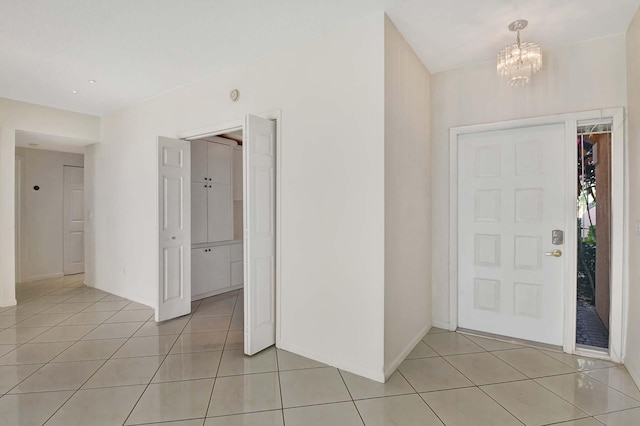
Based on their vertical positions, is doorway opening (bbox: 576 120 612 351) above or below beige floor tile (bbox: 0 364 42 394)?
above

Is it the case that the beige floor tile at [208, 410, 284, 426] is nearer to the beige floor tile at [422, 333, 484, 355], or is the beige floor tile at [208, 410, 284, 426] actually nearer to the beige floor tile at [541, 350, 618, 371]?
the beige floor tile at [422, 333, 484, 355]

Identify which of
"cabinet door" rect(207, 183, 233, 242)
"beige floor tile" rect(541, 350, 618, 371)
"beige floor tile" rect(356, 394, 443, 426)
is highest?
"cabinet door" rect(207, 183, 233, 242)

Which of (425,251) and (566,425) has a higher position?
(425,251)


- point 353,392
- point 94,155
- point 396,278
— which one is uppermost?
point 94,155

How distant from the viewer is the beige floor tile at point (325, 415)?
193 cm

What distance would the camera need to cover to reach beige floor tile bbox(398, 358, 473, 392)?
7.63ft

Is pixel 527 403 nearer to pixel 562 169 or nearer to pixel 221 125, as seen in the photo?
pixel 562 169

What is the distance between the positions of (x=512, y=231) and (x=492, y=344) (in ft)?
3.48

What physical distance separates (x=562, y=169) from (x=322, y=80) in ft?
7.27

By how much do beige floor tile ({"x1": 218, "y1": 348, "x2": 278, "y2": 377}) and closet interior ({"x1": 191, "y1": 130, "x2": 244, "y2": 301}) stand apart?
1.90m

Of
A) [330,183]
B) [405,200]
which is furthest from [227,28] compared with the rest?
[405,200]

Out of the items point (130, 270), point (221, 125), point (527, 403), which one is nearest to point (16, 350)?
point (130, 270)

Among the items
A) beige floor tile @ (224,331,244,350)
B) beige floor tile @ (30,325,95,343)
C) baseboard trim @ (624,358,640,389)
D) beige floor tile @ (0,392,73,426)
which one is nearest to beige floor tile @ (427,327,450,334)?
baseboard trim @ (624,358,640,389)

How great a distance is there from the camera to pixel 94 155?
203 inches
